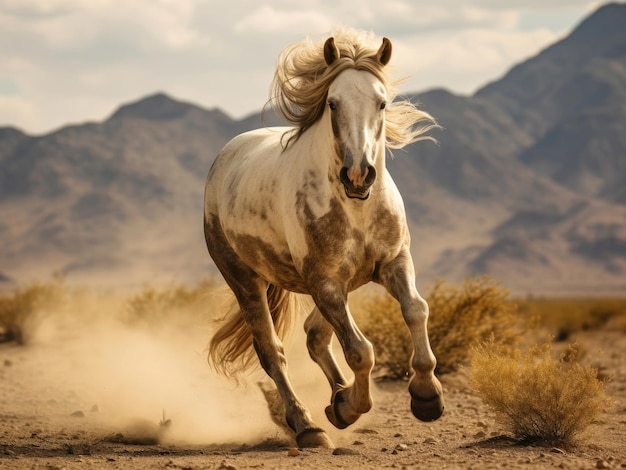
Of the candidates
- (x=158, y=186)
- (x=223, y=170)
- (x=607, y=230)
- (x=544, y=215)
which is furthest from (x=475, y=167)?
(x=223, y=170)

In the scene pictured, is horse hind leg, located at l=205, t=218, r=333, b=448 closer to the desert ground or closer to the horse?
the horse

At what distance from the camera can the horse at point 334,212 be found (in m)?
6.58

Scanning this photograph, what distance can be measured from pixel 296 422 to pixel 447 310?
5.45 meters

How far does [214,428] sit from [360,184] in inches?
142

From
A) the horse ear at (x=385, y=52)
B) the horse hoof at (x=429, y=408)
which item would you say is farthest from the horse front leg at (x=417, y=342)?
the horse ear at (x=385, y=52)

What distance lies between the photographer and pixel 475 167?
136 meters

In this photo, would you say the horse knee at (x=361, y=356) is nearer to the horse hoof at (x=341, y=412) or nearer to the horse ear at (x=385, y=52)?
the horse hoof at (x=341, y=412)

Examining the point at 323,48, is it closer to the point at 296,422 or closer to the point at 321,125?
the point at 321,125

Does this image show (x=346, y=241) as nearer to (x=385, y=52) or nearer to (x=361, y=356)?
(x=361, y=356)

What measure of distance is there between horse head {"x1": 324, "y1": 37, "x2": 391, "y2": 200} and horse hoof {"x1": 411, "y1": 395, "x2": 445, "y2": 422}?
1388 millimetres

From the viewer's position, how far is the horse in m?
6.58

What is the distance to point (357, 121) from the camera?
6.45m

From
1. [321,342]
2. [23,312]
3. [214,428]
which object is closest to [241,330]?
[214,428]

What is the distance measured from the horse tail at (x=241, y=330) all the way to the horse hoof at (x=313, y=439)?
1459 millimetres
